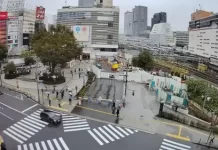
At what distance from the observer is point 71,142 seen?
25312 millimetres

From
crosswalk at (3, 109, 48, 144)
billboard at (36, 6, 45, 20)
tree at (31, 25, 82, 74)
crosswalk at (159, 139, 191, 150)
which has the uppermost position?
billboard at (36, 6, 45, 20)

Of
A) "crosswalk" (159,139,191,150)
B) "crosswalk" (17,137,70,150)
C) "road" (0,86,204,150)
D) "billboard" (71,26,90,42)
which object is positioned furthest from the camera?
"billboard" (71,26,90,42)

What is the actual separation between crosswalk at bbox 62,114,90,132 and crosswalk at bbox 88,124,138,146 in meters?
1.65

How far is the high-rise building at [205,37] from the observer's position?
118 m

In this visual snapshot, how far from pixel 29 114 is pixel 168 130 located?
19652mm

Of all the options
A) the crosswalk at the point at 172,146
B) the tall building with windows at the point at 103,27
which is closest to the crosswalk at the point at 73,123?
the crosswalk at the point at 172,146

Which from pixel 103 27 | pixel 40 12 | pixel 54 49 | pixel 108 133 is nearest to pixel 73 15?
pixel 103 27

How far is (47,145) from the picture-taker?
24391 millimetres

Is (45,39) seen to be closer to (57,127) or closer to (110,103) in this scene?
(110,103)

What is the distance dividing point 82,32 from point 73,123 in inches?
3109

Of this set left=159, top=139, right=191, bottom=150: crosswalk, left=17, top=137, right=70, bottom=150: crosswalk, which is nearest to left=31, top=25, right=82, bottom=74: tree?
left=17, top=137, right=70, bottom=150: crosswalk

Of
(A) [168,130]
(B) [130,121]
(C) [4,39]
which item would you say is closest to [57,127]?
(B) [130,121]

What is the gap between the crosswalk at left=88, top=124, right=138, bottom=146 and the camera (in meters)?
26.4

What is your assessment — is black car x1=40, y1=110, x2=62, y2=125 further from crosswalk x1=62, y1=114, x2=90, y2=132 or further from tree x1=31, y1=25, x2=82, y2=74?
tree x1=31, y1=25, x2=82, y2=74
